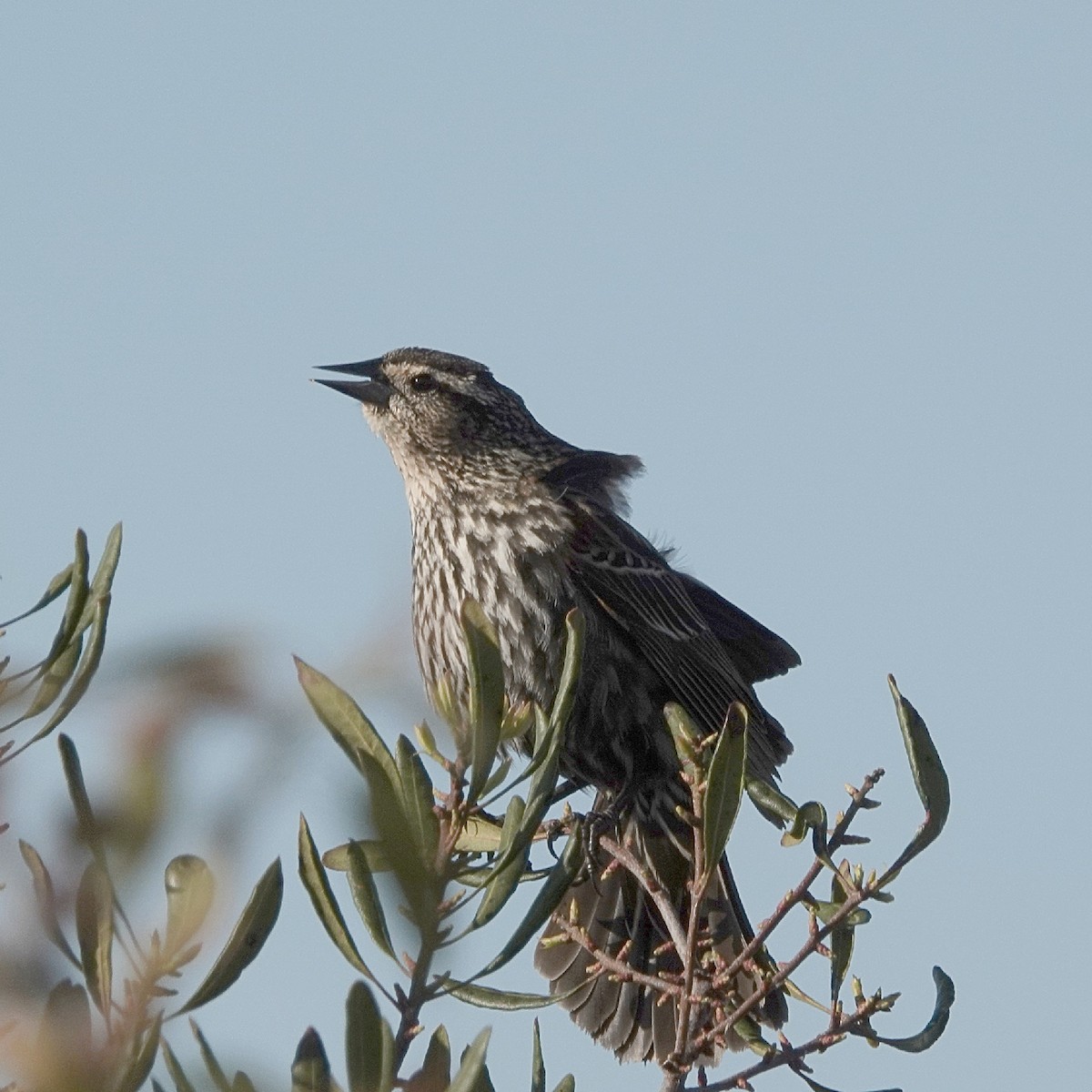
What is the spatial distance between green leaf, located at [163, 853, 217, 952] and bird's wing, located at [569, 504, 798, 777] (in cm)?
438

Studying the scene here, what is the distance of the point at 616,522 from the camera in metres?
5.73

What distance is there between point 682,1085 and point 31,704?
1.29m

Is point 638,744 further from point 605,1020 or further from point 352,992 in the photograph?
point 352,992

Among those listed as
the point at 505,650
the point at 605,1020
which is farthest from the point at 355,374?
the point at 605,1020

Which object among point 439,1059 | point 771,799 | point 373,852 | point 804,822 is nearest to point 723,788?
point 804,822

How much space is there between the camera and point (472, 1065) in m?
1.05

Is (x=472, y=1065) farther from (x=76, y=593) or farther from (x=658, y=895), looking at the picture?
(x=658, y=895)

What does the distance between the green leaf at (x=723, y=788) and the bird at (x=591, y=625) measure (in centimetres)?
204

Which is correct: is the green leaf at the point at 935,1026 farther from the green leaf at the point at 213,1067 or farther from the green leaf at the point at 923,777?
the green leaf at the point at 213,1067

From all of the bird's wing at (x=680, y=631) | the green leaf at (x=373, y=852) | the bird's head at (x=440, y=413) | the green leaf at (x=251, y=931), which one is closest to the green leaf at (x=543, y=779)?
the green leaf at (x=373, y=852)

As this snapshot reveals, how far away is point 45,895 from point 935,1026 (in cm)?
217

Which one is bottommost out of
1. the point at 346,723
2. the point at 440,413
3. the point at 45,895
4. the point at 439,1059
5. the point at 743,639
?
the point at 439,1059

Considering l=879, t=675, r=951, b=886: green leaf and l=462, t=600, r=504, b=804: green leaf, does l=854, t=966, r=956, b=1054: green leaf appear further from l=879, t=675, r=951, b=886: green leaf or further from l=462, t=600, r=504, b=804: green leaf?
l=462, t=600, r=504, b=804: green leaf

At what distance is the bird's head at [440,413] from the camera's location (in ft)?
19.7
